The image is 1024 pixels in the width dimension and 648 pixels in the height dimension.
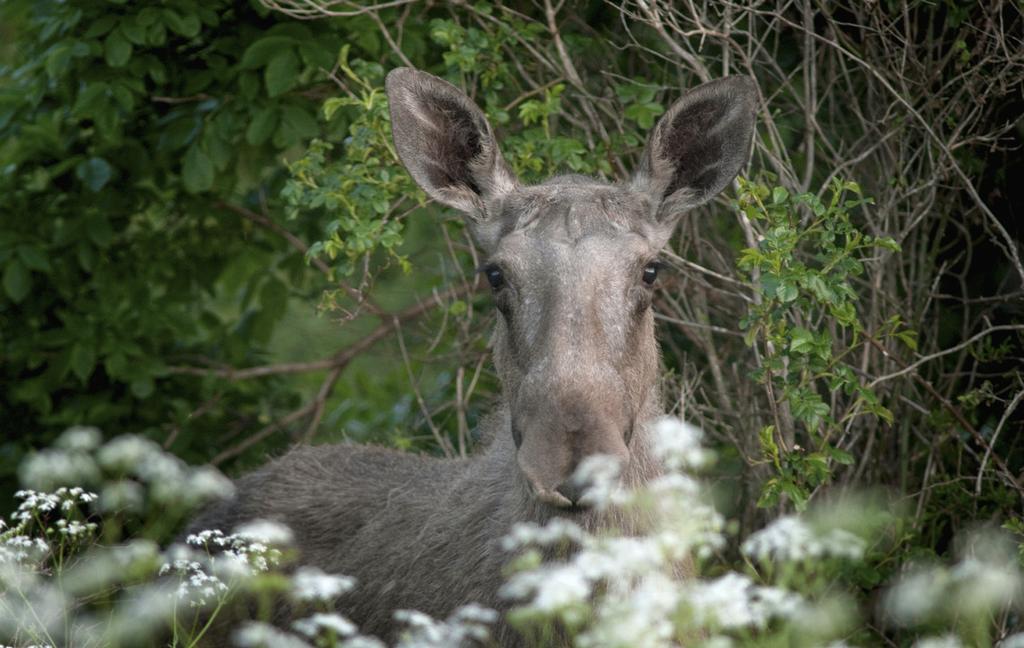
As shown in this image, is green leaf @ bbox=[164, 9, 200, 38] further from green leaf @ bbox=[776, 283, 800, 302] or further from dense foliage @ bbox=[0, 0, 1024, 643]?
green leaf @ bbox=[776, 283, 800, 302]

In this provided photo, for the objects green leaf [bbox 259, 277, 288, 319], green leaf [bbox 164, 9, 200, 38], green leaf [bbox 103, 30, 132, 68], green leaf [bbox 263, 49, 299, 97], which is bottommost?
green leaf [bbox 259, 277, 288, 319]

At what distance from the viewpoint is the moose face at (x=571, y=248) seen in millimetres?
4312

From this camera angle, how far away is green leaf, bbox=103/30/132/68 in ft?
22.1

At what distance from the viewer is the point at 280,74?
6.62 metres

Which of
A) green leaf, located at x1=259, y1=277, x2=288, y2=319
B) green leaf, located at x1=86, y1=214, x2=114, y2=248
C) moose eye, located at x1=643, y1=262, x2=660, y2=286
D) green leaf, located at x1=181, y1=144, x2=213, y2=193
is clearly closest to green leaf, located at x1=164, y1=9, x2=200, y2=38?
green leaf, located at x1=181, y1=144, x2=213, y2=193

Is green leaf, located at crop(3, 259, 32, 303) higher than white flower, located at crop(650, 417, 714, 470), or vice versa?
white flower, located at crop(650, 417, 714, 470)

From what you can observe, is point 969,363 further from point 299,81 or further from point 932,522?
point 299,81

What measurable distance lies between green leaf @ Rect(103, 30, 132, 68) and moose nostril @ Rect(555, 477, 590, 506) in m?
3.69

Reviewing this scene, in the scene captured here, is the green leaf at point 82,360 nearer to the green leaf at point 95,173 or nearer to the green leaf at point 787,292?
the green leaf at point 95,173

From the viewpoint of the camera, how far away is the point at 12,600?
5.04 meters

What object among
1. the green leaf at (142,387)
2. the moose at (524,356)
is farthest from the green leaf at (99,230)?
the moose at (524,356)

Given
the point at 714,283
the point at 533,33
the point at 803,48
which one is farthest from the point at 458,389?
the point at 803,48

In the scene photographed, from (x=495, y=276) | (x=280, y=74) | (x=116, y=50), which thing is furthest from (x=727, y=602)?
(x=116, y=50)

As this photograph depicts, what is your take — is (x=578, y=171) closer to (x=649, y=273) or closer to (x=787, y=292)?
(x=649, y=273)
